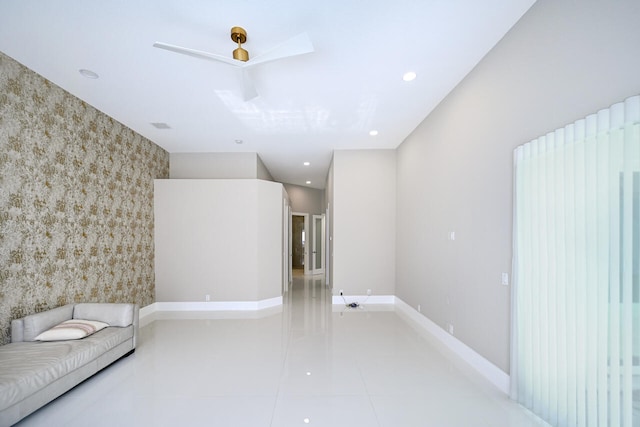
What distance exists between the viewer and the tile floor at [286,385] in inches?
83.1

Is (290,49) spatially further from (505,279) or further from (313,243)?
(313,243)

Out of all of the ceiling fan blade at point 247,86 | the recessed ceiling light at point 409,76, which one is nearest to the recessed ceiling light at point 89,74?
the ceiling fan blade at point 247,86

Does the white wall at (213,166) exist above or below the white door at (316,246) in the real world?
above

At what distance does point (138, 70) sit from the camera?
278cm

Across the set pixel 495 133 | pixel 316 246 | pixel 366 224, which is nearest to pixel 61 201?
pixel 366 224

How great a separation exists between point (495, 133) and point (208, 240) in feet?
15.8

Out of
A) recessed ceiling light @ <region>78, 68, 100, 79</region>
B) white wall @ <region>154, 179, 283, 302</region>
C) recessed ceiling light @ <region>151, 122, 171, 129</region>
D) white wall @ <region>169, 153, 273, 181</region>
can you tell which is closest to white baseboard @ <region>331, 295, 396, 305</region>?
white wall @ <region>154, 179, 283, 302</region>

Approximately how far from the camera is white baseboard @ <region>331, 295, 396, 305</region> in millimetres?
5492

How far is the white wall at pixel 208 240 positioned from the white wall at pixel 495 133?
3.09 metres

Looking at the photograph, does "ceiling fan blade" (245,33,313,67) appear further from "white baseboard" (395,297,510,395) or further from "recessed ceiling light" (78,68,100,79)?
"white baseboard" (395,297,510,395)

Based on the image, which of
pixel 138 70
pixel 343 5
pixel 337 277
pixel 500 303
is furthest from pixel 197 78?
pixel 337 277

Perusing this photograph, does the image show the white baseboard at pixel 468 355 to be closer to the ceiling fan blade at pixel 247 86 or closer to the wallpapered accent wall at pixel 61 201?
the ceiling fan blade at pixel 247 86

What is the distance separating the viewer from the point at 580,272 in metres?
1.71

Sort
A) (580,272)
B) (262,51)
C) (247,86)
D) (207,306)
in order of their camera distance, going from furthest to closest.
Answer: (207,306)
(247,86)
(262,51)
(580,272)
